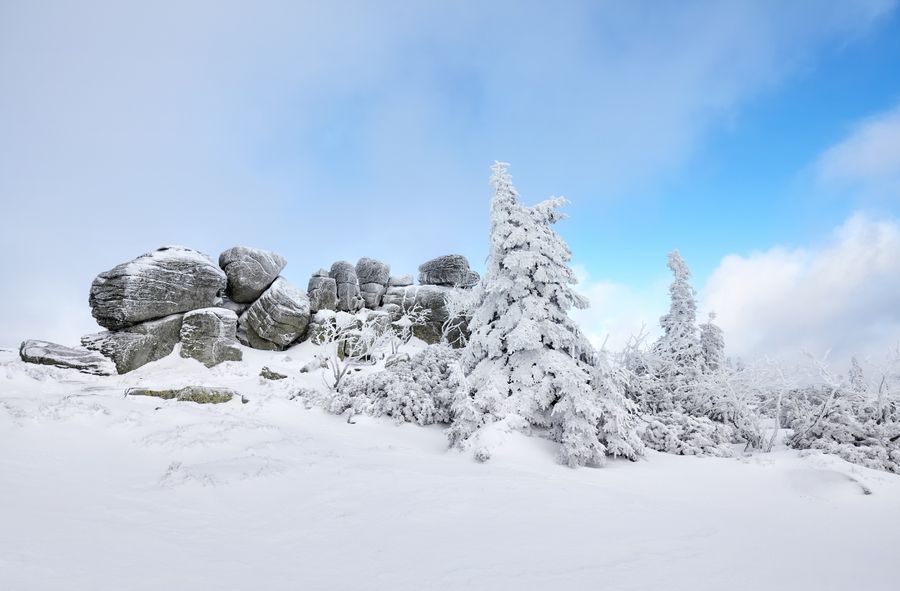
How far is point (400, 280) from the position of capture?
35.1 metres

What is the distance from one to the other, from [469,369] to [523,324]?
288 centimetres

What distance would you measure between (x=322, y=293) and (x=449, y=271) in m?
9.82

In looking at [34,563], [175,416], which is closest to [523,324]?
[175,416]

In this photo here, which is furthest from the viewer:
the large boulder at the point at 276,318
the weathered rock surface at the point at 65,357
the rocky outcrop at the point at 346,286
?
the rocky outcrop at the point at 346,286

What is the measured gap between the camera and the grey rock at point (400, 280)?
35.0 meters

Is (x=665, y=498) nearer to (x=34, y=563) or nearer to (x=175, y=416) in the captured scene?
(x=34, y=563)

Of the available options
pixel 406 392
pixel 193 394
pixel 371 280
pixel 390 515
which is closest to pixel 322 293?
pixel 371 280

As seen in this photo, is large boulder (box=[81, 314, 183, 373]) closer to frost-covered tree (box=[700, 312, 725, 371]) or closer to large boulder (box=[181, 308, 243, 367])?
large boulder (box=[181, 308, 243, 367])

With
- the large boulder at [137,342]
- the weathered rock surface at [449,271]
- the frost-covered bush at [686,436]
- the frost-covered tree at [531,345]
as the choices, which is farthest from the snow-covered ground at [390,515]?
the weathered rock surface at [449,271]

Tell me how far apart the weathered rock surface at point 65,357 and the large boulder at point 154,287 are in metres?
2.05

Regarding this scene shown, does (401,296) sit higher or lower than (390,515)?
higher

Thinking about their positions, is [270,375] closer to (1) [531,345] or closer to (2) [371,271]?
(1) [531,345]

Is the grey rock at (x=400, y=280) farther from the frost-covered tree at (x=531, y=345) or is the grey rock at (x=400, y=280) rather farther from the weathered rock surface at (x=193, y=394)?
the frost-covered tree at (x=531, y=345)

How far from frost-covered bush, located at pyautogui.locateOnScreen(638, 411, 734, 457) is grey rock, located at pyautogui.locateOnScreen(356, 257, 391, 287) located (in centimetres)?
2508
